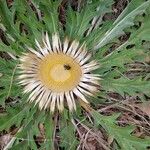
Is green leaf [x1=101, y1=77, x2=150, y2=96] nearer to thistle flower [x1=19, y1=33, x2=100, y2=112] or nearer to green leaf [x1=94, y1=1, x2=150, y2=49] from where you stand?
thistle flower [x1=19, y1=33, x2=100, y2=112]

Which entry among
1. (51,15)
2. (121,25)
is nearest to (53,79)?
(51,15)

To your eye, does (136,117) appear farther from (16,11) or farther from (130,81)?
(16,11)

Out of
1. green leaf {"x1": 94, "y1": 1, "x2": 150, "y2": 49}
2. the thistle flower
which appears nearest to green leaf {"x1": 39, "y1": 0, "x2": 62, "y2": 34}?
the thistle flower

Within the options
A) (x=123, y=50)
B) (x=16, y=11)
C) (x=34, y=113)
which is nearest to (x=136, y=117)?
(x=123, y=50)

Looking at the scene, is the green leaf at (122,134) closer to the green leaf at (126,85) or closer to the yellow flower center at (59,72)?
the green leaf at (126,85)

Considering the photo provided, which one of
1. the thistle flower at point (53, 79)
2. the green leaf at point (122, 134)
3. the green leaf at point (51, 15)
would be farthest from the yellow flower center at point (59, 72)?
the green leaf at point (122, 134)

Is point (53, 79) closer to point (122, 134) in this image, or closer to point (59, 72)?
point (59, 72)

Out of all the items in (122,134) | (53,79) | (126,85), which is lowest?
(122,134)
